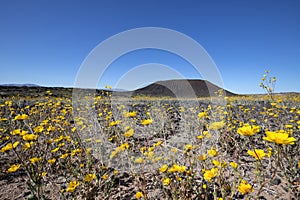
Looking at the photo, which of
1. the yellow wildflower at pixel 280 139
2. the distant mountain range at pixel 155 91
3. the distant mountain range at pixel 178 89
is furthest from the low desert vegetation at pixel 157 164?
the distant mountain range at pixel 178 89

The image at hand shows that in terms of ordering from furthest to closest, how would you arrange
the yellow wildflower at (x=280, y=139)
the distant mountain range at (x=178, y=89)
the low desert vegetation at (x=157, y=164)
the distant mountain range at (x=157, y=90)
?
the distant mountain range at (x=178, y=89) < the distant mountain range at (x=157, y=90) < the low desert vegetation at (x=157, y=164) < the yellow wildflower at (x=280, y=139)

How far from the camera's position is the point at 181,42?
147 inches

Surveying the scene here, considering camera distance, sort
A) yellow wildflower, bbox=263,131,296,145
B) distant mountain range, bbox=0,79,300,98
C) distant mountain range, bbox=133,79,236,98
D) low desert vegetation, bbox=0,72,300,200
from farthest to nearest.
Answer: distant mountain range, bbox=133,79,236,98, distant mountain range, bbox=0,79,300,98, low desert vegetation, bbox=0,72,300,200, yellow wildflower, bbox=263,131,296,145

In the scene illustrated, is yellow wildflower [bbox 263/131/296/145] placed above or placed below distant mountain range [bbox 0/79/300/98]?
below

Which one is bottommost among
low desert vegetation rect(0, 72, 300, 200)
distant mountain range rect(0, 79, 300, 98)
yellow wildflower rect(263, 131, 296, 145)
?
low desert vegetation rect(0, 72, 300, 200)

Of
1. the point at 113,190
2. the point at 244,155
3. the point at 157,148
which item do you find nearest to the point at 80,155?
the point at 113,190

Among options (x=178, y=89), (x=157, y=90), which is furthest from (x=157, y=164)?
(x=157, y=90)

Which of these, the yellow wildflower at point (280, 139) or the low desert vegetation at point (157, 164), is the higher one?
the yellow wildflower at point (280, 139)

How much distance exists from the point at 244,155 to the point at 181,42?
103 inches

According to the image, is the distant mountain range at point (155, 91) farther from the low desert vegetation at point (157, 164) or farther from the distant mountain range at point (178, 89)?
the low desert vegetation at point (157, 164)

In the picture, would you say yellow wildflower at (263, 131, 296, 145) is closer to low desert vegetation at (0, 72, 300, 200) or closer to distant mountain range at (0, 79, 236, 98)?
low desert vegetation at (0, 72, 300, 200)

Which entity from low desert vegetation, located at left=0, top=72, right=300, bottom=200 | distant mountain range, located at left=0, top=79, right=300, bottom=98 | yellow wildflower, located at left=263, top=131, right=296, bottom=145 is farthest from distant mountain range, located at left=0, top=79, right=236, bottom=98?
yellow wildflower, located at left=263, top=131, right=296, bottom=145

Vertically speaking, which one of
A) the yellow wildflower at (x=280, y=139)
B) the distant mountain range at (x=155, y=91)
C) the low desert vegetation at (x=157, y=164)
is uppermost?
the distant mountain range at (x=155, y=91)

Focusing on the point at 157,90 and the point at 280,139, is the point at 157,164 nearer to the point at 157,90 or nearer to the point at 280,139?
the point at 280,139
